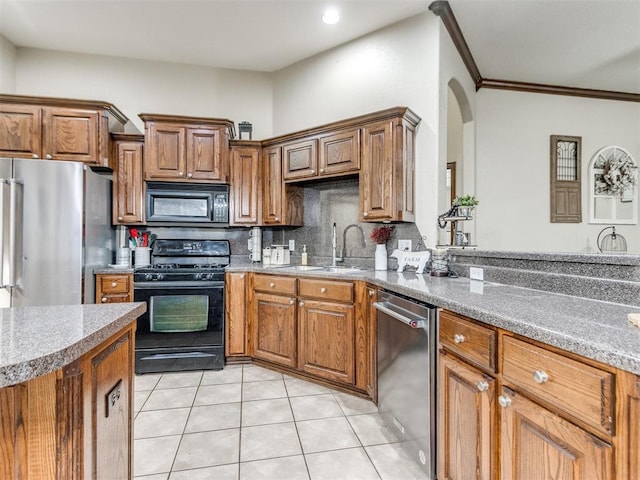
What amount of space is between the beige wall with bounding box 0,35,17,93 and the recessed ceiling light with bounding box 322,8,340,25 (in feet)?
10.4

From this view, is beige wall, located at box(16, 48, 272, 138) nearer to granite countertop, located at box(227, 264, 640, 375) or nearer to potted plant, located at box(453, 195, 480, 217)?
potted plant, located at box(453, 195, 480, 217)

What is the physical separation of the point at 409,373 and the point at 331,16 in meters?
2.86

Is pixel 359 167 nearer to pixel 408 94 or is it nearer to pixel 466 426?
pixel 408 94

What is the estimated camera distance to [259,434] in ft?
6.80

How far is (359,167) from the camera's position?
9.34 ft

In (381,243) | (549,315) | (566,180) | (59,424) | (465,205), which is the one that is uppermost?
(566,180)

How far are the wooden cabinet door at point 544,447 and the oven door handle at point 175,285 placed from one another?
2526 millimetres

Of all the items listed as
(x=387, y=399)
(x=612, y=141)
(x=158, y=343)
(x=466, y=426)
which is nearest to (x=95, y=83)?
(x=158, y=343)

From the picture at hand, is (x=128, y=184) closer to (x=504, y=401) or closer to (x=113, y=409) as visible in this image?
(x=113, y=409)

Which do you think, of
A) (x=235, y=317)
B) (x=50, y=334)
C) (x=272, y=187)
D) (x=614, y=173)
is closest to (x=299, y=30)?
(x=272, y=187)

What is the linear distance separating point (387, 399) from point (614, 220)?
409 centimetres

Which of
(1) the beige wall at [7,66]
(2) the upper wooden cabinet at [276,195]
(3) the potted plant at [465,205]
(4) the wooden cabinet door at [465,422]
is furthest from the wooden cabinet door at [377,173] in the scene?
(1) the beige wall at [7,66]

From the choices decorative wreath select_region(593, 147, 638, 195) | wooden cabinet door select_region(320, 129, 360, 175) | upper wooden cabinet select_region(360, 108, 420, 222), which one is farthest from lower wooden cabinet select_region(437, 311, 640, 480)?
decorative wreath select_region(593, 147, 638, 195)

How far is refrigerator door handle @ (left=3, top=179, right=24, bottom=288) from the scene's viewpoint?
263 centimetres
